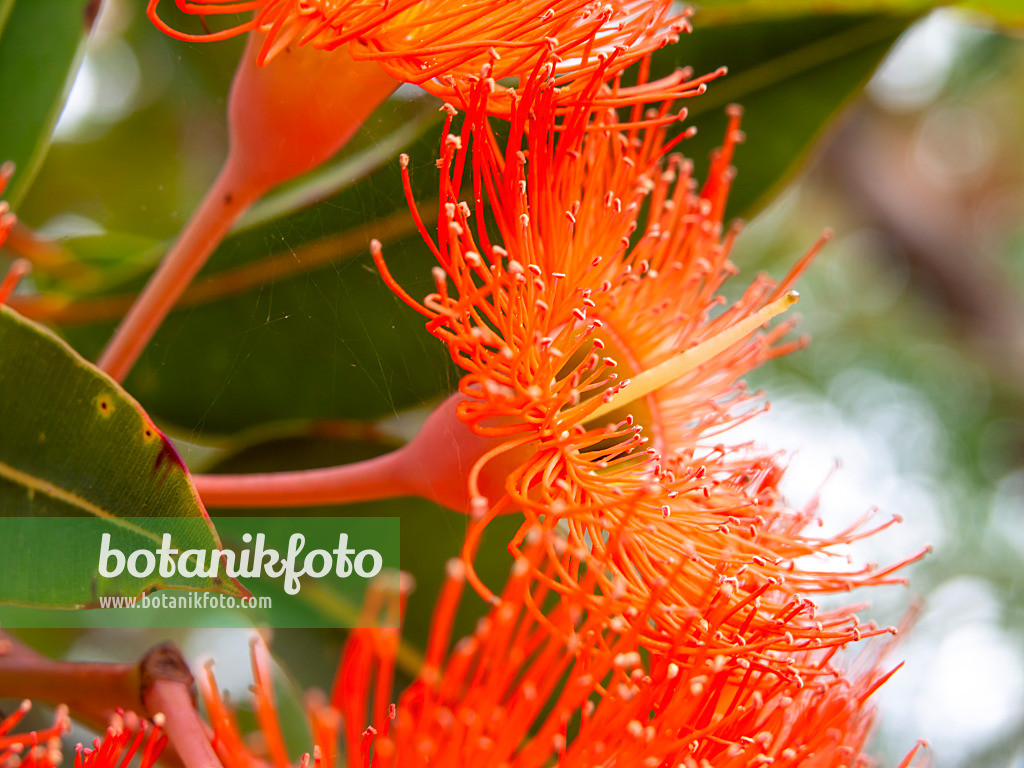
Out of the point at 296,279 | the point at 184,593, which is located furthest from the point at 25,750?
the point at 296,279

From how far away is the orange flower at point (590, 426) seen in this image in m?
0.49

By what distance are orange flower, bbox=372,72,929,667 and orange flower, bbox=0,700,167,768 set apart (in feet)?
0.59

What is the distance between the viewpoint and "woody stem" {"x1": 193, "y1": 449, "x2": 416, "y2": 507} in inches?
20.8

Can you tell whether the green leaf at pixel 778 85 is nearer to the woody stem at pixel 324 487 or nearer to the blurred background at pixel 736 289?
the blurred background at pixel 736 289

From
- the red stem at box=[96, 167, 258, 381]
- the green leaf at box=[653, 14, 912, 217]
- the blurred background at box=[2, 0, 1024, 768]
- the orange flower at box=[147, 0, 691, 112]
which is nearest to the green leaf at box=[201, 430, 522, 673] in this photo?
the blurred background at box=[2, 0, 1024, 768]

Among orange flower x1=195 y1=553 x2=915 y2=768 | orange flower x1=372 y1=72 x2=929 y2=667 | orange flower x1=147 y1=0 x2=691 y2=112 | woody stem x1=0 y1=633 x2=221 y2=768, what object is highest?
orange flower x1=147 y1=0 x2=691 y2=112

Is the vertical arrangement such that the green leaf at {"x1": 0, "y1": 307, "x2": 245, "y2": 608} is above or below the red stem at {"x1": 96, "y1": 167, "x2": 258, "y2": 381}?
below

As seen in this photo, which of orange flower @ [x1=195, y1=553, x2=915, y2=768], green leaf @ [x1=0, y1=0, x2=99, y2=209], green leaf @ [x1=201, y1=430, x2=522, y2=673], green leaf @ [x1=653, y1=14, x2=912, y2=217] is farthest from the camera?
green leaf @ [x1=653, y1=14, x2=912, y2=217]

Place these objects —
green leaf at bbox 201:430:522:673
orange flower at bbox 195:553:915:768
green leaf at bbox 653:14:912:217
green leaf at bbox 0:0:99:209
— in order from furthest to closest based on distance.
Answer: green leaf at bbox 653:14:912:217 < green leaf at bbox 0:0:99:209 < green leaf at bbox 201:430:522:673 < orange flower at bbox 195:553:915:768

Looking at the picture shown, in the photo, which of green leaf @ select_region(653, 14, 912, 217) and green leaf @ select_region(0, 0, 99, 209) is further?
green leaf @ select_region(653, 14, 912, 217)

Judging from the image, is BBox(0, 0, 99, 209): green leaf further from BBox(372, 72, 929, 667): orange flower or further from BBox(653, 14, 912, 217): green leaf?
BBox(653, 14, 912, 217): green leaf

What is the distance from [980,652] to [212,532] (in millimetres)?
1707

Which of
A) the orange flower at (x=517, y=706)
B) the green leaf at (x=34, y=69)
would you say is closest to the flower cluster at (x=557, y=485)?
the orange flower at (x=517, y=706)

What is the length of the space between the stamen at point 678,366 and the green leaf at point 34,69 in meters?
0.42
